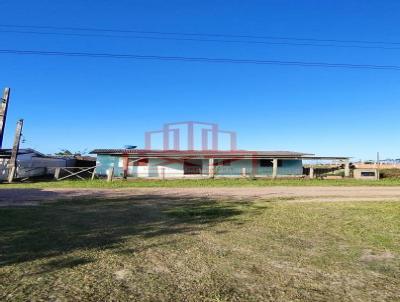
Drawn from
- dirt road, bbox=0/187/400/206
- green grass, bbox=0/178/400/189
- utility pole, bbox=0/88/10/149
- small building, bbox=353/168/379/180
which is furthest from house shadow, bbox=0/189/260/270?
small building, bbox=353/168/379/180

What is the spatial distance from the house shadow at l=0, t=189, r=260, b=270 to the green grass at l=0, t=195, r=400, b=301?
23 millimetres

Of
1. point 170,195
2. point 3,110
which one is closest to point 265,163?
point 170,195

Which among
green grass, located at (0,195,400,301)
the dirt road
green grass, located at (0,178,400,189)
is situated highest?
green grass, located at (0,178,400,189)

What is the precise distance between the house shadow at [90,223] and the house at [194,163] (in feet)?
55.5

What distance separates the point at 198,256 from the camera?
5809 millimetres

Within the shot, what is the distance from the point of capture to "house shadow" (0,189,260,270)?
610 cm

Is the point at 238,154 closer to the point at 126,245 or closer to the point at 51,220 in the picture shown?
the point at 51,220

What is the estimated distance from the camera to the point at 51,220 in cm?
905

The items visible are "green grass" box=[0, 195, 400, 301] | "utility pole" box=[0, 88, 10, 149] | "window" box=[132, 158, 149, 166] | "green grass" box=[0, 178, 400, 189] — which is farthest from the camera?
"window" box=[132, 158, 149, 166]

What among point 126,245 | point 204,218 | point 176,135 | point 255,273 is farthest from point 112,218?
point 176,135

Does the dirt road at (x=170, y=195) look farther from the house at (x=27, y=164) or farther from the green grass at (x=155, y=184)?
the house at (x=27, y=164)

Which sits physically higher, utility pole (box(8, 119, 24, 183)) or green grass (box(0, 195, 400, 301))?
utility pole (box(8, 119, 24, 183))

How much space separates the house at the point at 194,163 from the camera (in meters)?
30.6

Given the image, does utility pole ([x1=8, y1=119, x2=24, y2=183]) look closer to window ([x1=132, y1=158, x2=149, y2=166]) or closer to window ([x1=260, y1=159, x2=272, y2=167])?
window ([x1=132, y1=158, x2=149, y2=166])
